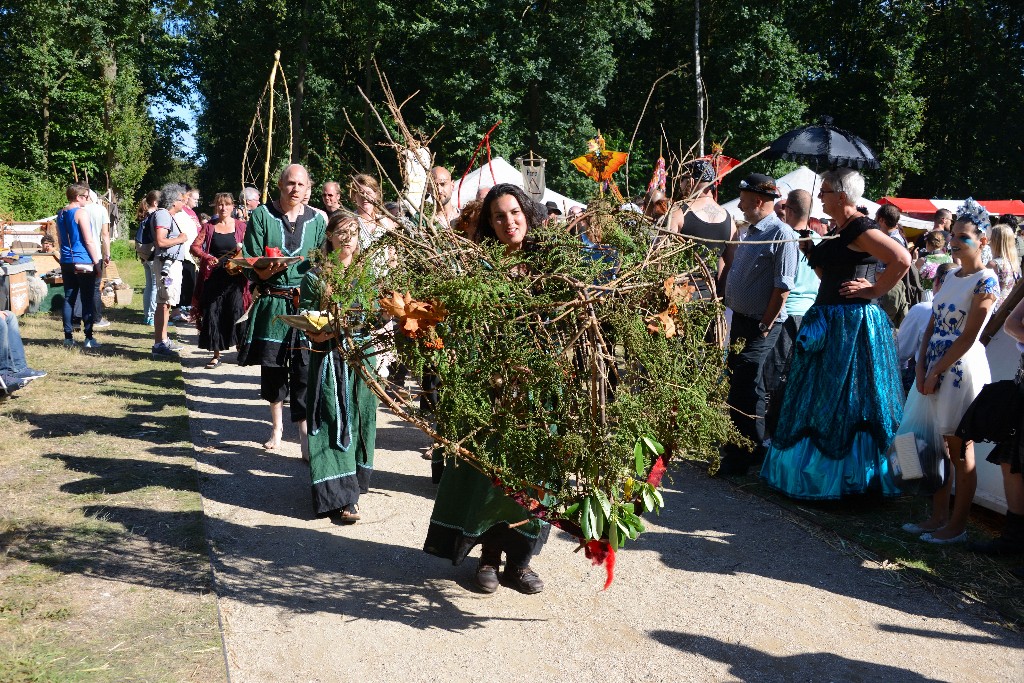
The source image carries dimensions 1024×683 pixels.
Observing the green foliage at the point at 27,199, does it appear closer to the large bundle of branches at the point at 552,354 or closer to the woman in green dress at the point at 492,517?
the woman in green dress at the point at 492,517

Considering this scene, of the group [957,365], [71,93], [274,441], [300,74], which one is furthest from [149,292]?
[71,93]

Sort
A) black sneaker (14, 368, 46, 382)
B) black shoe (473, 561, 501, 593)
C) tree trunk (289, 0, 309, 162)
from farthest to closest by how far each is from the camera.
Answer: tree trunk (289, 0, 309, 162) → black sneaker (14, 368, 46, 382) → black shoe (473, 561, 501, 593)

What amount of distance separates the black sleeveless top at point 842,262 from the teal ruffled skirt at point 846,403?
0.07 meters

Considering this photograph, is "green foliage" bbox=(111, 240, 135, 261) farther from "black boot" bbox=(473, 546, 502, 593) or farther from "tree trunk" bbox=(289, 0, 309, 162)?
"black boot" bbox=(473, 546, 502, 593)

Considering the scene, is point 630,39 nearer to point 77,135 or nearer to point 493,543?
point 77,135

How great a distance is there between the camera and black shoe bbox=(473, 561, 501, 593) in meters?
4.15

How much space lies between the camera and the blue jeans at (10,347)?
753 centimetres

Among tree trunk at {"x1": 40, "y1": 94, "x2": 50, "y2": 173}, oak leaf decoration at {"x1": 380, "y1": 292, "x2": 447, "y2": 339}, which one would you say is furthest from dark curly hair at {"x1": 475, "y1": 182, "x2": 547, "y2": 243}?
tree trunk at {"x1": 40, "y1": 94, "x2": 50, "y2": 173}

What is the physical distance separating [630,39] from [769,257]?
1106 inches

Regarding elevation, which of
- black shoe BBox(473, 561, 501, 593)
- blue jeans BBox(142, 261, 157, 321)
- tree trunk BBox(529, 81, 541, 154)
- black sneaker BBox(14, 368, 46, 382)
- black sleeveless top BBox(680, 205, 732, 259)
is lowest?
black shoe BBox(473, 561, 501, 593)

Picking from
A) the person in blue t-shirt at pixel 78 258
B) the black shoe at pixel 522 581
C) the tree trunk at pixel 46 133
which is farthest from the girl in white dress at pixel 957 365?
the tree trunk at pixel 46 133

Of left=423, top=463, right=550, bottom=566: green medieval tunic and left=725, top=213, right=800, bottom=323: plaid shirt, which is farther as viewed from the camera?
left=725, top=213, right=800, bottom=323: plaid shirt

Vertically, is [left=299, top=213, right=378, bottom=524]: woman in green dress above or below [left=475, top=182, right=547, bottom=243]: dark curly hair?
below

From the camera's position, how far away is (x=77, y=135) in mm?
34719
